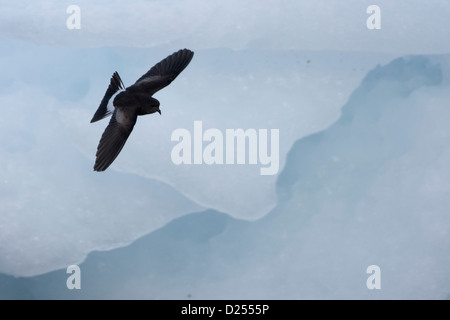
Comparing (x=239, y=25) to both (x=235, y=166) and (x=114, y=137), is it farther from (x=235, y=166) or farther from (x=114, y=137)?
(x=114, y=137)

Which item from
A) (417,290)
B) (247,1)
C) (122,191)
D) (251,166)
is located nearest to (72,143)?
(122,191)

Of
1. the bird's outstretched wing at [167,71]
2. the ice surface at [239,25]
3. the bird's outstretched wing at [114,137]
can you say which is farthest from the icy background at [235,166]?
the bird's outstretched wing at [114,137]

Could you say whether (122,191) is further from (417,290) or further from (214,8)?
(417,290)

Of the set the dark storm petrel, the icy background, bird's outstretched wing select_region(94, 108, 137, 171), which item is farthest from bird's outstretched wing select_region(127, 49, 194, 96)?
the icy background

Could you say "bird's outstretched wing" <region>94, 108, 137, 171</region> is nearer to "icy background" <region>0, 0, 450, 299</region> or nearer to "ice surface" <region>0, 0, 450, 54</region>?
"icy background" <region>0, 0, 450, 299</region>

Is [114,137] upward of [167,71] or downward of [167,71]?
downward

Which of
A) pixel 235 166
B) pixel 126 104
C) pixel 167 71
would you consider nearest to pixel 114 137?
pixel 126 104

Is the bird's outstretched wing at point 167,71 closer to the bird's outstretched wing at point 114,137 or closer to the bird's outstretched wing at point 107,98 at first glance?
the bird's outstretched wing at point 107,98

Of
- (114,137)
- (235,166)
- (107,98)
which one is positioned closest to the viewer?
(114,137)
